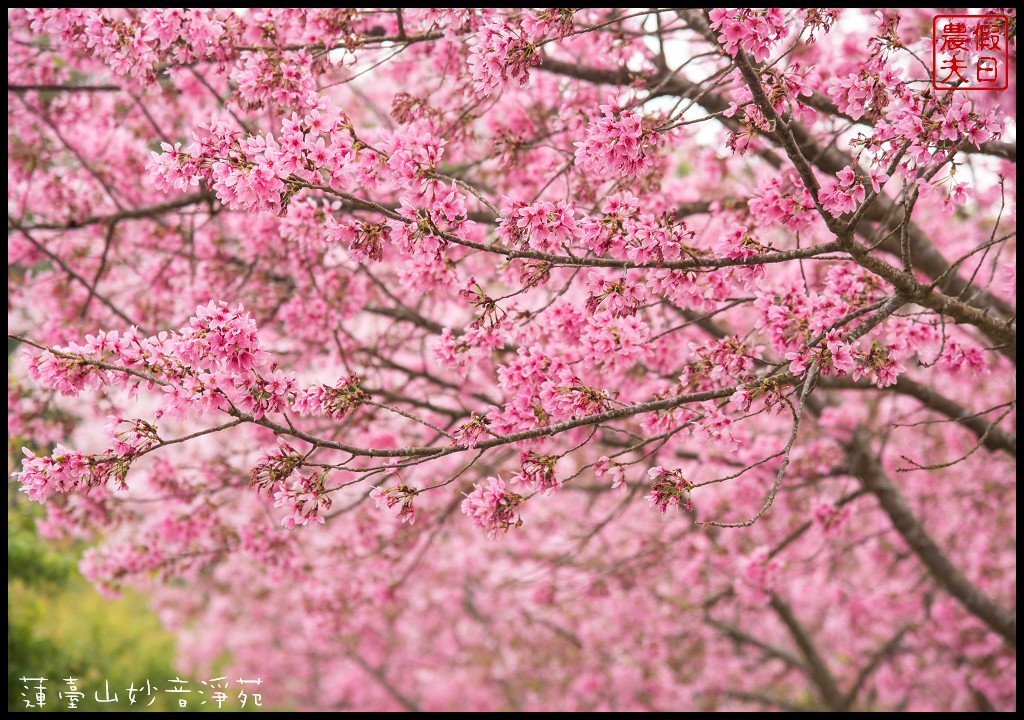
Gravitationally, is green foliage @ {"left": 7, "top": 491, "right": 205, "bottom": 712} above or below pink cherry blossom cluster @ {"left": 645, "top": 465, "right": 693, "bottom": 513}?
above

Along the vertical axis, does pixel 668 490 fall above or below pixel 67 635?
below

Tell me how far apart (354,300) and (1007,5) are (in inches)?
159

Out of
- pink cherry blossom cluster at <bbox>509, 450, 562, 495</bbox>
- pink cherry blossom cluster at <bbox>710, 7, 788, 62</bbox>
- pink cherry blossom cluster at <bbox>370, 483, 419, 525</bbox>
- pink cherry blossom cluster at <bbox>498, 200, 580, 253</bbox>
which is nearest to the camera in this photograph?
pink cherry blossom cluster at <bbox>710, 7, 788, 62</bbox>

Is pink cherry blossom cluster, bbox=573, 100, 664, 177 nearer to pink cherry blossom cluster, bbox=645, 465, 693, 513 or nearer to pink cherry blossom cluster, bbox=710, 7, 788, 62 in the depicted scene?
pink cherry blossom cluster, bbox=710, 7, 788, 62

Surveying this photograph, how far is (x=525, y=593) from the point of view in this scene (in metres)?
8.82

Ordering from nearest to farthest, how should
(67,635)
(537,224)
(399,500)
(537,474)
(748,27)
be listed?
(748,27) < (537,224) < (399,500) < (537,474) < (67,635)

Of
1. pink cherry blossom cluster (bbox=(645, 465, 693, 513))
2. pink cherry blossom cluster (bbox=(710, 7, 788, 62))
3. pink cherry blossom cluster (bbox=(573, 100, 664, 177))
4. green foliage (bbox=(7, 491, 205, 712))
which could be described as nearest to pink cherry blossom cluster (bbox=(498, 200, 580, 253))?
pink cherry blossom cluster (bbox=(573, 100, 664, 177))

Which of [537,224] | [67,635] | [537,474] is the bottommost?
[537,474]

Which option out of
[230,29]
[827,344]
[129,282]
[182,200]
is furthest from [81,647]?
[827,344]

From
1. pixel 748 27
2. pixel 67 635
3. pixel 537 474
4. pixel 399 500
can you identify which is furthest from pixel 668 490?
pixel 67 635

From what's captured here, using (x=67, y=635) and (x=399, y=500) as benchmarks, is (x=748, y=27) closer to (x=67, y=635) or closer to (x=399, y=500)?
(x=399, y=500)

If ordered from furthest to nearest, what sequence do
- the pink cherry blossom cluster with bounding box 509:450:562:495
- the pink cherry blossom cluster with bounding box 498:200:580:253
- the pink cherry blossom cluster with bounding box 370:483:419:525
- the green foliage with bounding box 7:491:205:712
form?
the green foliage with bounding box 7:491:205:712 < the pink cherry blossom cluster with bounding box 509:450:562:495 < the pink cherry blossom cluster with bounding box 370:483:419:525 < the pink cherry blossom cluster with bounding box 498:200:580:253

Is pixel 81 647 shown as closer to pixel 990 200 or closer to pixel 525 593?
pixel 525 593

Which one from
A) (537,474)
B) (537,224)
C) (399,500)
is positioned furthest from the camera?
(537,474)
